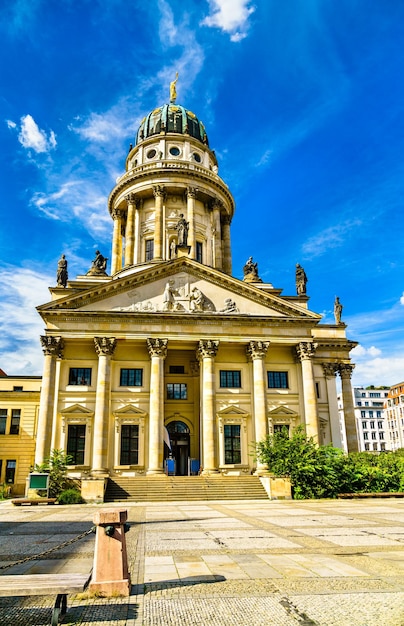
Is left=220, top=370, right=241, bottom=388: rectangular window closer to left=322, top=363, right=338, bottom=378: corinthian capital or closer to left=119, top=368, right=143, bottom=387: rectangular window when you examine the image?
left=119, top=368, right=143, bottom=387: rectangular window

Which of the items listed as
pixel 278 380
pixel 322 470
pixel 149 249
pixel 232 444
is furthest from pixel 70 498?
pixel 149 249

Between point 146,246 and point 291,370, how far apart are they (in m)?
22.5

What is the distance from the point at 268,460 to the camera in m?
31.4

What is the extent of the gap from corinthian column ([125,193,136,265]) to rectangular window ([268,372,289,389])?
20.7 m

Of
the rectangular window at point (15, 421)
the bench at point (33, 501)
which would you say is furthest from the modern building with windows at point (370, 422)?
the bench at point (33, 501)

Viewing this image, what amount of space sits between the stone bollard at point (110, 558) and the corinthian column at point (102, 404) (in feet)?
90.1

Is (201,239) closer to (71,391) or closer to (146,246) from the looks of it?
(146,246)

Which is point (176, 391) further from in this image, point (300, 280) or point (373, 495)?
point (373, 495)

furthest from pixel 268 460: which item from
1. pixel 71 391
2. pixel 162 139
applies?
pixel 162 139

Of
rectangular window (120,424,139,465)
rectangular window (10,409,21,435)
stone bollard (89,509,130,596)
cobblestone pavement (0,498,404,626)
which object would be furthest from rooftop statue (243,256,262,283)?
stone bollard (89,509,130,596)

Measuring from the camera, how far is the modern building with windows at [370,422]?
123 metres

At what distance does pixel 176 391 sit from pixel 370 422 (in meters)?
96.7

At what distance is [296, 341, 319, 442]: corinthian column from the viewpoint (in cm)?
3709

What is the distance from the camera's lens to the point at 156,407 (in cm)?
3575
